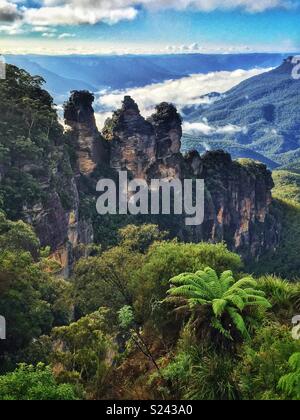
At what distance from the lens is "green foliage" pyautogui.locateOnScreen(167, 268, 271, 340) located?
12133mm

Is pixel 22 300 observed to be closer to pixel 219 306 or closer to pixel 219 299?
pixel 219 299

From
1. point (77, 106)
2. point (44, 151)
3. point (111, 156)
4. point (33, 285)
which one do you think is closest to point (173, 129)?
point (111, 156)

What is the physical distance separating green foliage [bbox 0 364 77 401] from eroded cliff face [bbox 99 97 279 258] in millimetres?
59552

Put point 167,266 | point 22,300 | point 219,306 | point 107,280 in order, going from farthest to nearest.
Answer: point 107,280
point 22,300
point 167,266
point 219,306

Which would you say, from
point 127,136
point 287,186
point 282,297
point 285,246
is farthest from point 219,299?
point 287,186

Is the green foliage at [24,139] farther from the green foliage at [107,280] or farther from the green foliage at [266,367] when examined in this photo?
the green foliage at [266,367]

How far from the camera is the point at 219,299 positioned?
12391 millimetres

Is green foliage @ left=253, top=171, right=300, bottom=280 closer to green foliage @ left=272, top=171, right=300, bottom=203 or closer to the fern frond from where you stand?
green foliage @ left=272, top=171, right=300, bottom=203

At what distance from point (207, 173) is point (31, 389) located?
79729 millimetres

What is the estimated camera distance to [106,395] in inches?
490

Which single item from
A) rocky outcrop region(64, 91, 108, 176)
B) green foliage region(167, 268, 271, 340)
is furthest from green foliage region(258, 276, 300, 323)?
rocky outcrop region(64, 91, 108, 176)

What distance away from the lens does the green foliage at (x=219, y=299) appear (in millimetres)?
12133

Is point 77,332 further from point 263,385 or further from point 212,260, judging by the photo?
point 263,385
